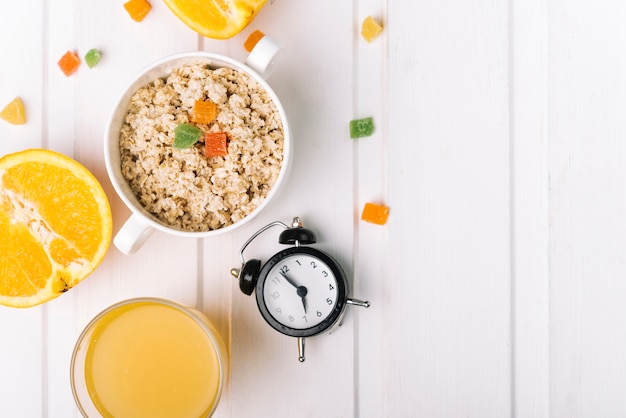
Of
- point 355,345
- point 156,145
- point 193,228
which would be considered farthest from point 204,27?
point 355,345

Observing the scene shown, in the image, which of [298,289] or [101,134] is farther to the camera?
→ [101,134]

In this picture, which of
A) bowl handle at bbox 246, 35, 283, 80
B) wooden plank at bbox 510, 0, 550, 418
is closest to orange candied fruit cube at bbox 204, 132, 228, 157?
bowl handle at bbox 246, 35, 283, 80

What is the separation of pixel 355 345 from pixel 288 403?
0.18 m

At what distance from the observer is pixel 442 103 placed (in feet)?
3.85

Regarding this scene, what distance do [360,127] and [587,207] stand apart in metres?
0.48

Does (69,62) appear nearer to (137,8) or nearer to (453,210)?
(137,8)

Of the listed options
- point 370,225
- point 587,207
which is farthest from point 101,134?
point 587,207

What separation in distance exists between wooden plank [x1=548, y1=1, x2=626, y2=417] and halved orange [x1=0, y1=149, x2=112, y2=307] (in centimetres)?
88

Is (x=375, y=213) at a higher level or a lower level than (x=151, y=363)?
higher

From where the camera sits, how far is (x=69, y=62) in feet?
3.96

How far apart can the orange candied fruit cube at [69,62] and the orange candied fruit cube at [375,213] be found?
65 centimetres

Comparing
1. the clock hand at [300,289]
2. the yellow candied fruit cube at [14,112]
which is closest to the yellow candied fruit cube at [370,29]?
the clock hand at [300,289]

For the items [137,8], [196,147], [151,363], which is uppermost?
[137,8]

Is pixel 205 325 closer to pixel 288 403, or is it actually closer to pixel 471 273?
pixel 288 403
